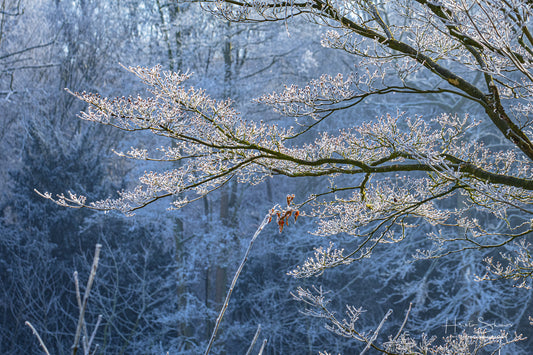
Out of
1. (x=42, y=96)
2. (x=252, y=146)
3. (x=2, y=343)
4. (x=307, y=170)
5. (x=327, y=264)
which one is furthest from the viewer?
(x=42, y=96)

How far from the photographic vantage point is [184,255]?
11.0 meters

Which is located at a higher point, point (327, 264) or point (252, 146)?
point (252, 146)

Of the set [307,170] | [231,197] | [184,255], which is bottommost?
[184,255]

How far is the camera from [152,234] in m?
10.9

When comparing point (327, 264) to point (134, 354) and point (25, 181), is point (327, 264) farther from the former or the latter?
point (25, 181)

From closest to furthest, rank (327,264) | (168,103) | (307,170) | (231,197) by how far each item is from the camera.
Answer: (168,103) < (307,170) < (327,264) < (231,197)

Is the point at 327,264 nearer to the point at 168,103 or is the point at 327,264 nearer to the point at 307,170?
the point at 307,170

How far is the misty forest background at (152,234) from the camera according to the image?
10.1 m

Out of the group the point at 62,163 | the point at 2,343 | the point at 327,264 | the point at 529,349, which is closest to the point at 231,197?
the point at 62,163

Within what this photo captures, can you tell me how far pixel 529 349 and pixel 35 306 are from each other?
9.38m

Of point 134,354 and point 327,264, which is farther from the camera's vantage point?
point 134,354

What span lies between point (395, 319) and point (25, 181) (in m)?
8.01

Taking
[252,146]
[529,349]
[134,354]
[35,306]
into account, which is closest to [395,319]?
[529,349]

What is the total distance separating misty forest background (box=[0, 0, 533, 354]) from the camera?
1009 cm
